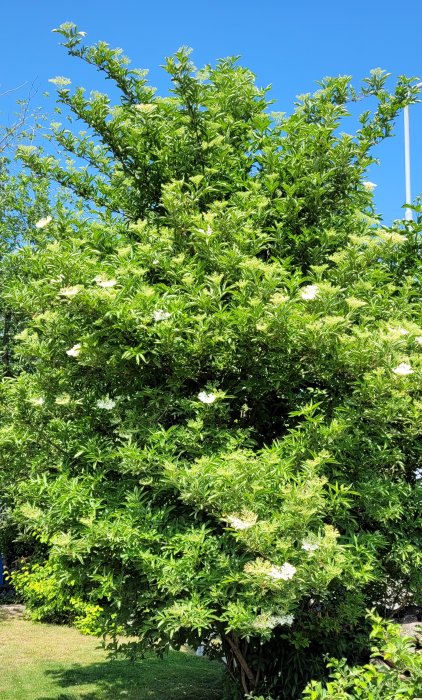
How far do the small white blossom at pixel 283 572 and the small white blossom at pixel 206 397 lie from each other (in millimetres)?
1034

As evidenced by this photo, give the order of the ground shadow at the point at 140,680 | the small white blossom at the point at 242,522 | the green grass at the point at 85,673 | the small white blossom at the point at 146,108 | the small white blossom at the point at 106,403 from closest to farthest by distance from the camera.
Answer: the small white blossom at the point at 242,522 < the small white blossom at the point at 106,403 < the small white blossom at the point at 146,108 < the ground shadow at the point at 140,680 < the green grass at the point at 85,673

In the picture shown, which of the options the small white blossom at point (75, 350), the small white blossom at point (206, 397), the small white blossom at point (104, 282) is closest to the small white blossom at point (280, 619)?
the small white blossom at point (206, 397)

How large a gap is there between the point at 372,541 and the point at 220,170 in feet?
8.95

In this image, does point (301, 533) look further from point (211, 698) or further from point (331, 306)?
point (211, 698)

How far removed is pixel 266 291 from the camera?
13.0 ft

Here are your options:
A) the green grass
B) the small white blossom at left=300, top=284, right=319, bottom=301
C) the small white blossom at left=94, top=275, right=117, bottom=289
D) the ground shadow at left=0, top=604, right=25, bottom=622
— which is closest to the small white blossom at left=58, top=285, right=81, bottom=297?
the small white blossom at left=94, top=275, right=117, bottom=289

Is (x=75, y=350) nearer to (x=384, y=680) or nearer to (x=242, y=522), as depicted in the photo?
(x=242, y=522)

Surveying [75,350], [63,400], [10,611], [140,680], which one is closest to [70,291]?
[75,350]

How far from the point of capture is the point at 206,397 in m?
4.14

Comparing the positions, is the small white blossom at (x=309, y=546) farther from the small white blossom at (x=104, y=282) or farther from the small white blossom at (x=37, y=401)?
the small white blossom at (x=37, y=401)

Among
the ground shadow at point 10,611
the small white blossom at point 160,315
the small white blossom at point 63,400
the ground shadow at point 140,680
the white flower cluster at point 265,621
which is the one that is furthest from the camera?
the ground shadow at point 10,611

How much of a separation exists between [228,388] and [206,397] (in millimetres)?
229

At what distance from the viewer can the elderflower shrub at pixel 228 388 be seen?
3803mm

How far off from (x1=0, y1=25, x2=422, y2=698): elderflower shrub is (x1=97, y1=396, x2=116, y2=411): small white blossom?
0.05 ft
